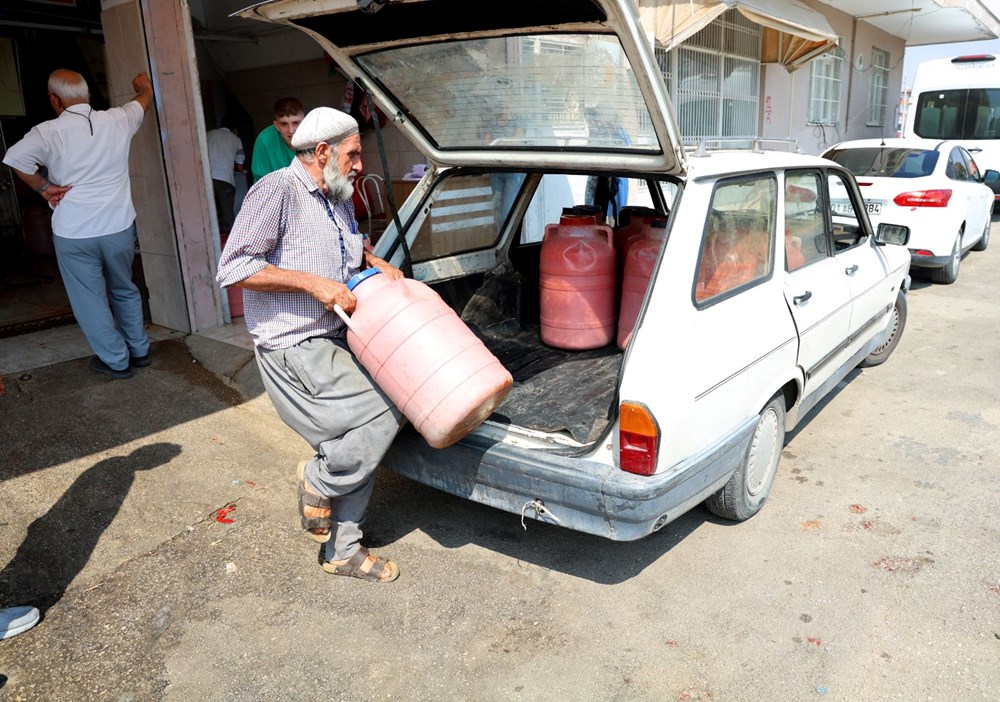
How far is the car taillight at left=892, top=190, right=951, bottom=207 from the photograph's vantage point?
25.9 ft

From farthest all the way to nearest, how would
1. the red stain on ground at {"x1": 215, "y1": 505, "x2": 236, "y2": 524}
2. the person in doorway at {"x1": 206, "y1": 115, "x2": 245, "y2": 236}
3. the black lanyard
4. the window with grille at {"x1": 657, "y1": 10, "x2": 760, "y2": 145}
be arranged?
the window with grille at {"x1": 657, "y1": 10, "x2": 760, "y2": 145}, the person in doorway at {"x1": 206, "y1": 115, "x2": 245, "y2": 236}, the red stain on ground at {"x1": 215, "y1": 505, "x2": 236, "y2": 524}, the black lanyard

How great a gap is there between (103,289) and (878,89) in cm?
1813

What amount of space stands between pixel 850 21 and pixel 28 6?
571 inches

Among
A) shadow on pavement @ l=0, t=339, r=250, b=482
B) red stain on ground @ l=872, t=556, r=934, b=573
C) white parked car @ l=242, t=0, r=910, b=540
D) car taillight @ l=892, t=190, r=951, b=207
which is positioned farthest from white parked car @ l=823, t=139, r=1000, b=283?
shadow on pavement @ l=0, t=339, r=250, b=482

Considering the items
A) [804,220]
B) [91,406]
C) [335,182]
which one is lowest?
[91,406]

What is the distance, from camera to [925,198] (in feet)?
25.9

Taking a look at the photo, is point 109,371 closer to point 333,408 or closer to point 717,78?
point 333,408

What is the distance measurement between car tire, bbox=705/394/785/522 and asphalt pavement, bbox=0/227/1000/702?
0.11 metres

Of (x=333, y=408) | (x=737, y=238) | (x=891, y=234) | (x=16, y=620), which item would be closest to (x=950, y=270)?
(x=891, y=234)

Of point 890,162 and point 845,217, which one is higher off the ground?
point 890,162

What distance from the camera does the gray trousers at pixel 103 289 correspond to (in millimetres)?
5062

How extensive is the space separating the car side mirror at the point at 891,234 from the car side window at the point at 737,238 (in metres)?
1.74

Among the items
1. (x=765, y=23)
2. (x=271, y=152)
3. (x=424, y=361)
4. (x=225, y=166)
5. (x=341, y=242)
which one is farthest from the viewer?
(x=765, y=23)

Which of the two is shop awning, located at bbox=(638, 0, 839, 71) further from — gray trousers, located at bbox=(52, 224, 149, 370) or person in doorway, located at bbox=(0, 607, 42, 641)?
person in doorway, located at bbox=(0, 607, 42, 641)
